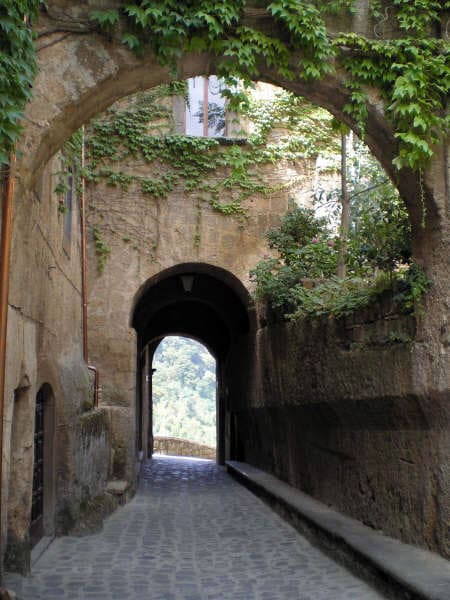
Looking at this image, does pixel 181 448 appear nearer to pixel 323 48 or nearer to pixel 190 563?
pixel 190 563

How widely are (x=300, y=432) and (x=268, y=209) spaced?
4028 millimetres

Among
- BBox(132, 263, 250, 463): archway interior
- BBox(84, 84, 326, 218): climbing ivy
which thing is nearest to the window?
BBox(84, 84, 326, 218): climbing ivy

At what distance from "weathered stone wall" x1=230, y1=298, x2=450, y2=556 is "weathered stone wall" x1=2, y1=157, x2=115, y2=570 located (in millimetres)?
2499

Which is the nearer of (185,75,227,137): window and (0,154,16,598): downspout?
(0,154,16,598): downspout

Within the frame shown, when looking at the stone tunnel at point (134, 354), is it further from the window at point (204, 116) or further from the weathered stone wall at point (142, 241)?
the window at point (204, 116)

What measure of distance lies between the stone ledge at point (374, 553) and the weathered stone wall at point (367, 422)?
0.14 meters

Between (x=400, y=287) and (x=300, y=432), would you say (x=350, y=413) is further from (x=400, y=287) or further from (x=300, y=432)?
(x=300, y=432)

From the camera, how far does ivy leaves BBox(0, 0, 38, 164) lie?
3.98m

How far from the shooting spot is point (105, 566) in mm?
5555

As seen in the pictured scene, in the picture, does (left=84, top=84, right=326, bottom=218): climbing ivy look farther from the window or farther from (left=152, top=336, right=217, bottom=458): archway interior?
(left=152, top=336, right=217, bottom=458): archway interior

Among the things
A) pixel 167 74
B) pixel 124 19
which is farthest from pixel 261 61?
pixel 124 19

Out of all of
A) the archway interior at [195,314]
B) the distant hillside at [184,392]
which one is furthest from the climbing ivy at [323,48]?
the distant hillside at [184,392]

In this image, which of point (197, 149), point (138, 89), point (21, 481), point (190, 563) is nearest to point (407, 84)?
point (138, 89)

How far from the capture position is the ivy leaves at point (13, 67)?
3.98 metres
